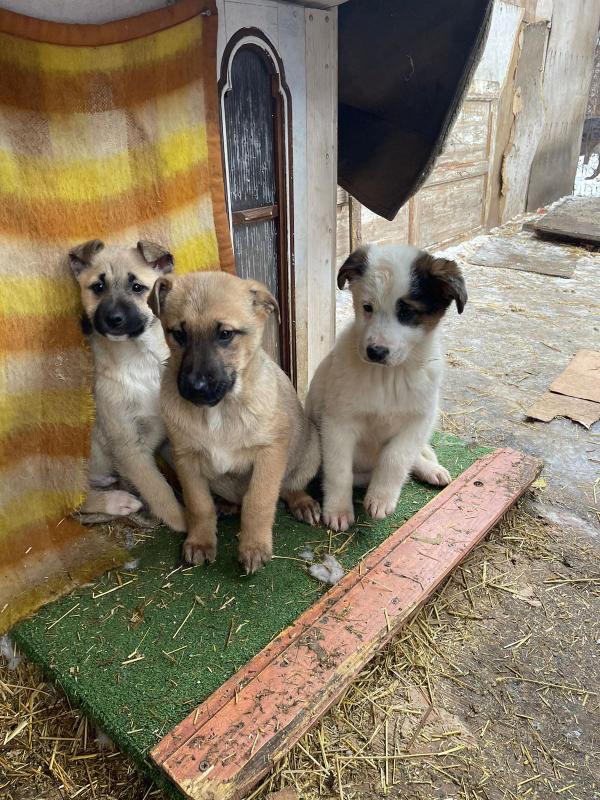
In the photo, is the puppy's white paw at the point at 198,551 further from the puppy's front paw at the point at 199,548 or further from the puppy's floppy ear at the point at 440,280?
the puppy's floppy ear at the point at 440,280

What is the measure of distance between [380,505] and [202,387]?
4.91ft

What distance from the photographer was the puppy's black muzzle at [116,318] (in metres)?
2.83

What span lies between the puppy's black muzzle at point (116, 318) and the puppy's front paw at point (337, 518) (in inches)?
59.7

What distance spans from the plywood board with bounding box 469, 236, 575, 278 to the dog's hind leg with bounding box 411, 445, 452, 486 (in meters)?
6.49

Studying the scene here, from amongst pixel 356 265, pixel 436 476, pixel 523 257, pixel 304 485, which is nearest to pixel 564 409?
pixel 436 476

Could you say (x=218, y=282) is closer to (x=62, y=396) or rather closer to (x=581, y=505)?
(x=62, y=396)

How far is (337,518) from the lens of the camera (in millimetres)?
3482

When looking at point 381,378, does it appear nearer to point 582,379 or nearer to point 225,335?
point 225,335

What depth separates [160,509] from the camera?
10.9ft

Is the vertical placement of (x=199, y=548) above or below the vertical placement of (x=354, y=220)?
below

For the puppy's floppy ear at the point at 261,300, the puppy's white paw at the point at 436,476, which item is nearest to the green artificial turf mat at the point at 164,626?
the puppy's white paw at the point at 436,476

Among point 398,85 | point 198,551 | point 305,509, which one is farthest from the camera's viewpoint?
point 398,85

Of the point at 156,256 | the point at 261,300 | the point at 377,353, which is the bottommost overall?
the point at 377,353

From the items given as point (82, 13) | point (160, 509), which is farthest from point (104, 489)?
point (82, 13)
